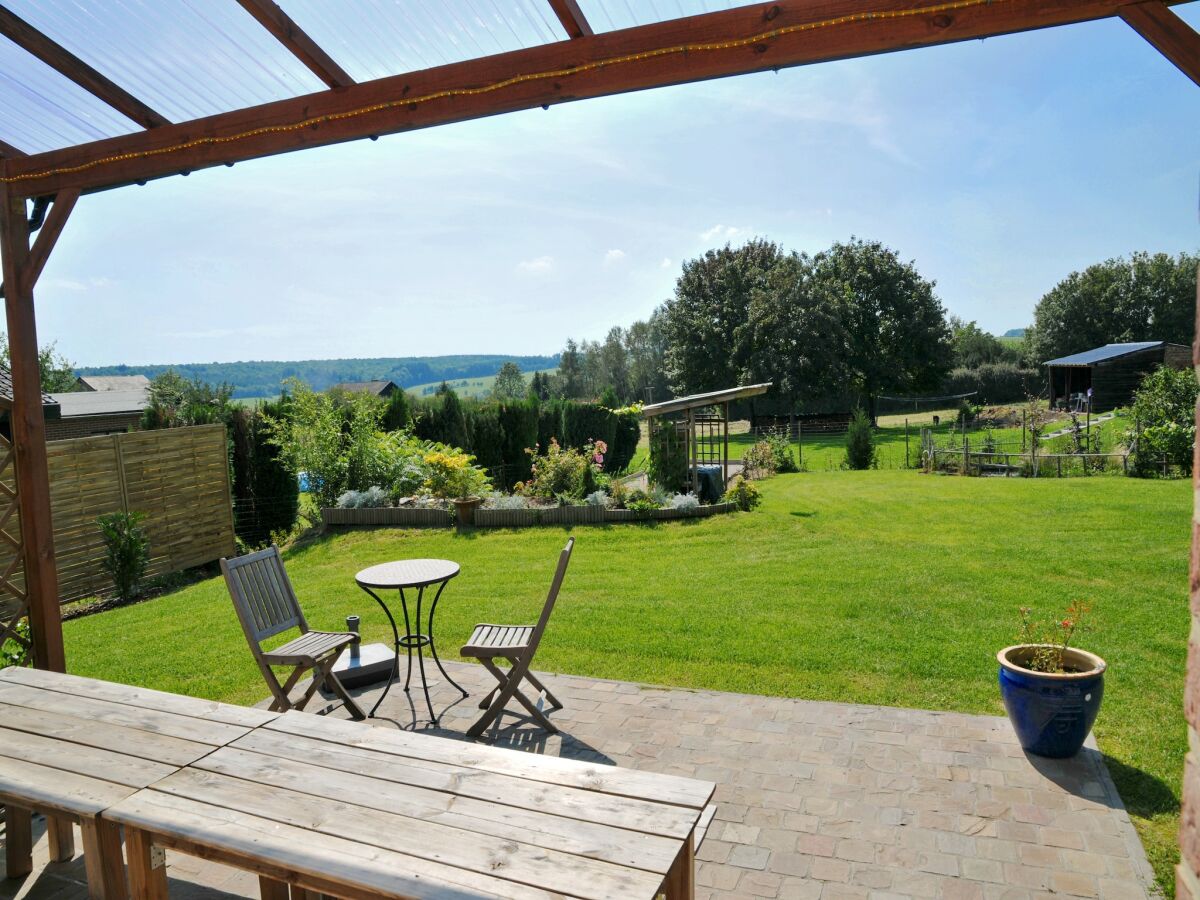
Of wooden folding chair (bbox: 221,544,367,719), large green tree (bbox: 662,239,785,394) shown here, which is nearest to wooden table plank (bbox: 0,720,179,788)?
wooden folding chair (bbox: 221,544,367,719)

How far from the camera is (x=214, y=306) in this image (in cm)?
5009

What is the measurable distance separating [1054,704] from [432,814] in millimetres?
3145

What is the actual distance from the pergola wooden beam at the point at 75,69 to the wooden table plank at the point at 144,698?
2831mm

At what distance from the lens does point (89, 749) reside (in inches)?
97.9

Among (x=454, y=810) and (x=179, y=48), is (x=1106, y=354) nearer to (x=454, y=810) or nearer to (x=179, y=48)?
(x=179, y=48)

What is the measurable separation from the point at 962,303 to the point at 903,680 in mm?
41110

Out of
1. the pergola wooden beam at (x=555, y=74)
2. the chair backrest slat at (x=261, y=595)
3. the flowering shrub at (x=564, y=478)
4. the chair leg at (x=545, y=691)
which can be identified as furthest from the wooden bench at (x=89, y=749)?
the flowering shrub at (x=564, y=478)

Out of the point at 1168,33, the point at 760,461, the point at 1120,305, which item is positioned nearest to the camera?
the point at 1168,33

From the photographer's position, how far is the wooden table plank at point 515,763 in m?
2.10

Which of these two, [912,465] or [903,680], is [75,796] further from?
[912,465]

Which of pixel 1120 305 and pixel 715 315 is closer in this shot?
pixel 715 315

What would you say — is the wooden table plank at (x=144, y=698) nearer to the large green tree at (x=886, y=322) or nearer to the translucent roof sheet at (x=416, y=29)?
the translucent roof sheet at (x=416, y=29)

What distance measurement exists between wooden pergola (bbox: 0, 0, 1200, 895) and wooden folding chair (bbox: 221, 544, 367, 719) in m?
1.15

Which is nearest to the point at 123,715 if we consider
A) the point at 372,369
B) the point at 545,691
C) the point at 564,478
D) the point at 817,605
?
the point at 545,691
